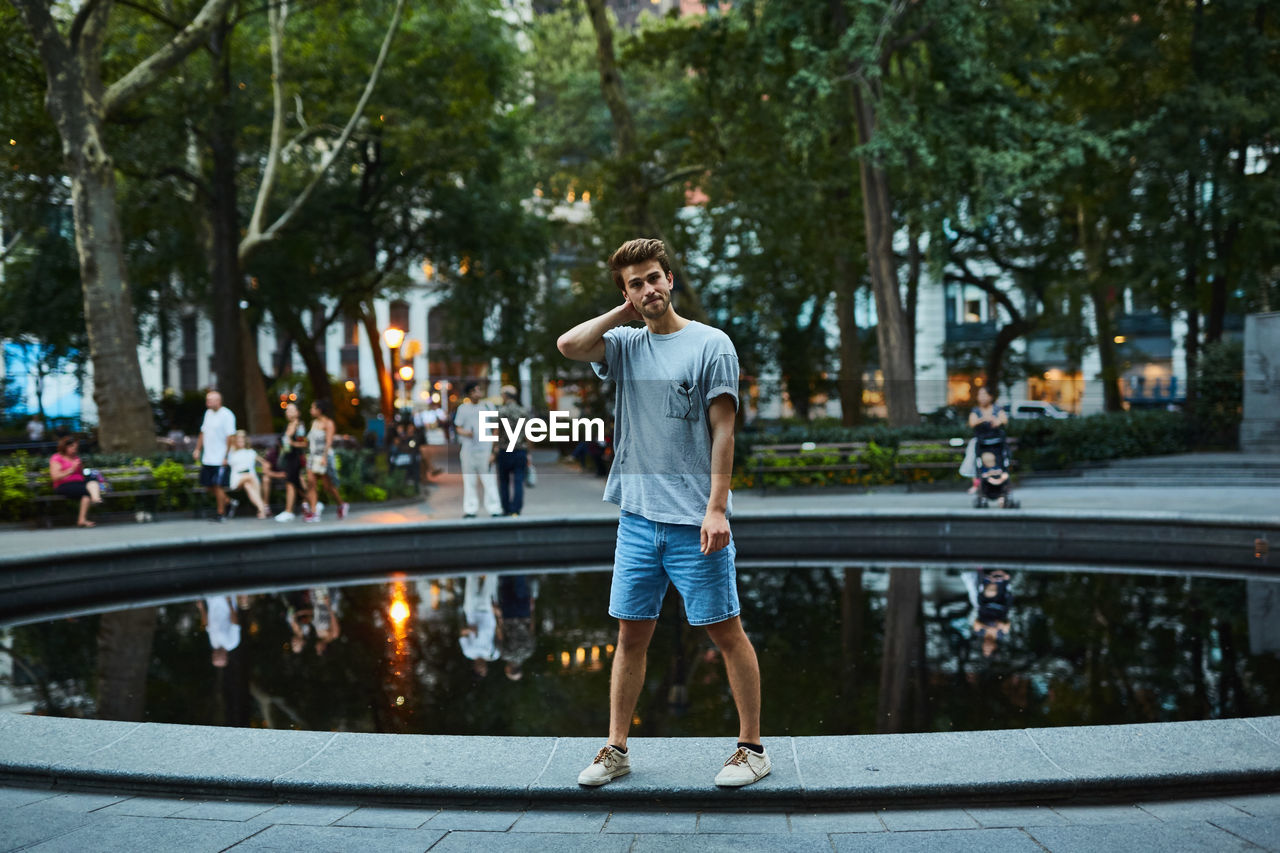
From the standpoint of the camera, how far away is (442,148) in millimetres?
25891

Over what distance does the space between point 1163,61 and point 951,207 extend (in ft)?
32.8

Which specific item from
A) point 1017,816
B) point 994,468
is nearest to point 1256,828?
point 1017,816

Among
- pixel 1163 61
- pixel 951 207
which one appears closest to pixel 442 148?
pixel 951 207

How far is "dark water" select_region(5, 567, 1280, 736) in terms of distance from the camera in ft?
19.0

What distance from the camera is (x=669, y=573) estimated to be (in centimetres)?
411

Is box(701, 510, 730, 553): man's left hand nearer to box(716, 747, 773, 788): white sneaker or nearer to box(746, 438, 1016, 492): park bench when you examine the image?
box(716, 747, 773, 788): white sneaker

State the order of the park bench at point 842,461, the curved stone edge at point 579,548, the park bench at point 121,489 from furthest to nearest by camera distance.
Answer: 1. the park bench at point 842,461
2. the park bench at point 121,489
3. the curved stone edge at point 579,548

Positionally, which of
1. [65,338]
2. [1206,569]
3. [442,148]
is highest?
[442,148]

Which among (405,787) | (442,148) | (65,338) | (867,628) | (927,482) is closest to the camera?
(405,787)

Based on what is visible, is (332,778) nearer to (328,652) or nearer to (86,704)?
(86,704)

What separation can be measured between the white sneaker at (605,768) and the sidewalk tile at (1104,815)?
1579 millimetres

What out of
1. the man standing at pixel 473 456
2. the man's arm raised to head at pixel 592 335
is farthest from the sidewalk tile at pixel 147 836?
the man standing at pixel 473 456

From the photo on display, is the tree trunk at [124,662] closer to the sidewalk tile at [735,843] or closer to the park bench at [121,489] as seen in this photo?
the sidewalk tile at [735,843]

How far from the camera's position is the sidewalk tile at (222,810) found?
3949 mm
